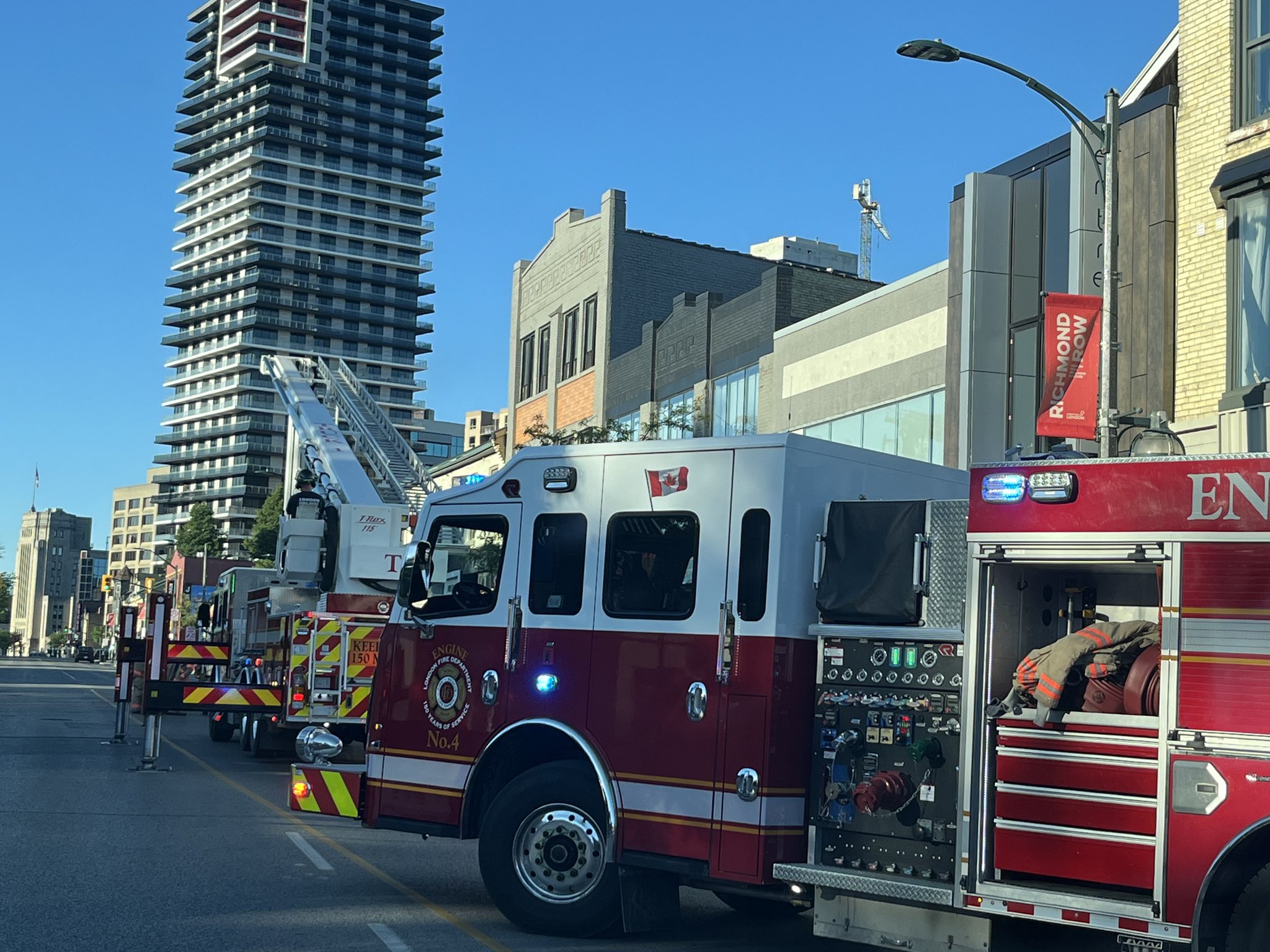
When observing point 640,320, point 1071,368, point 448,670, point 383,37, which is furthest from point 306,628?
point 383,37

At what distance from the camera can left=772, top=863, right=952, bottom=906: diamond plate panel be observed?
755 centimetres

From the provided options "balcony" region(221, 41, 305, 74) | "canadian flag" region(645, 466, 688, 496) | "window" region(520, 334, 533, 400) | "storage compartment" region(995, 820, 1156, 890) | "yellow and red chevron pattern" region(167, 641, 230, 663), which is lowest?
"storage compartment" region(995, 820, 1156, 890)

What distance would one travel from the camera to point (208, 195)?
594ft

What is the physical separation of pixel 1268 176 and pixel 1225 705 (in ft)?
41.9

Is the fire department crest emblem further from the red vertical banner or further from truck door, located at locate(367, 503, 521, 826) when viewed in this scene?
the red vertical banner

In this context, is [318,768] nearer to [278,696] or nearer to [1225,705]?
[1225,705]

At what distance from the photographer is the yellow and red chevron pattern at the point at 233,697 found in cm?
1766

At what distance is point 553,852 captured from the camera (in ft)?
30.2

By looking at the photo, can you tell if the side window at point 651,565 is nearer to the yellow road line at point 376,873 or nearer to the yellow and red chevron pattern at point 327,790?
the yellow road line at point 376,873

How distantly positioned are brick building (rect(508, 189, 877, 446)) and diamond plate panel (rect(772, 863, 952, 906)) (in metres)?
27.5

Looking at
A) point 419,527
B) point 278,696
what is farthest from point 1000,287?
point 419,527

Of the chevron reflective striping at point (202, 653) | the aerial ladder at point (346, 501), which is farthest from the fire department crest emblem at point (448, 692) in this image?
the chevron reflective striping at point (202, 653)

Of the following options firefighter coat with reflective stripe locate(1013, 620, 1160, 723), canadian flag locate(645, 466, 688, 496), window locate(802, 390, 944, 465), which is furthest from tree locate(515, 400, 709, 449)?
firefighter coat with reflective stripe locate(1013, 620, 1160, 723)

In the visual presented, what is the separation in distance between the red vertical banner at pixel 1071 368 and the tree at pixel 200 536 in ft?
376
